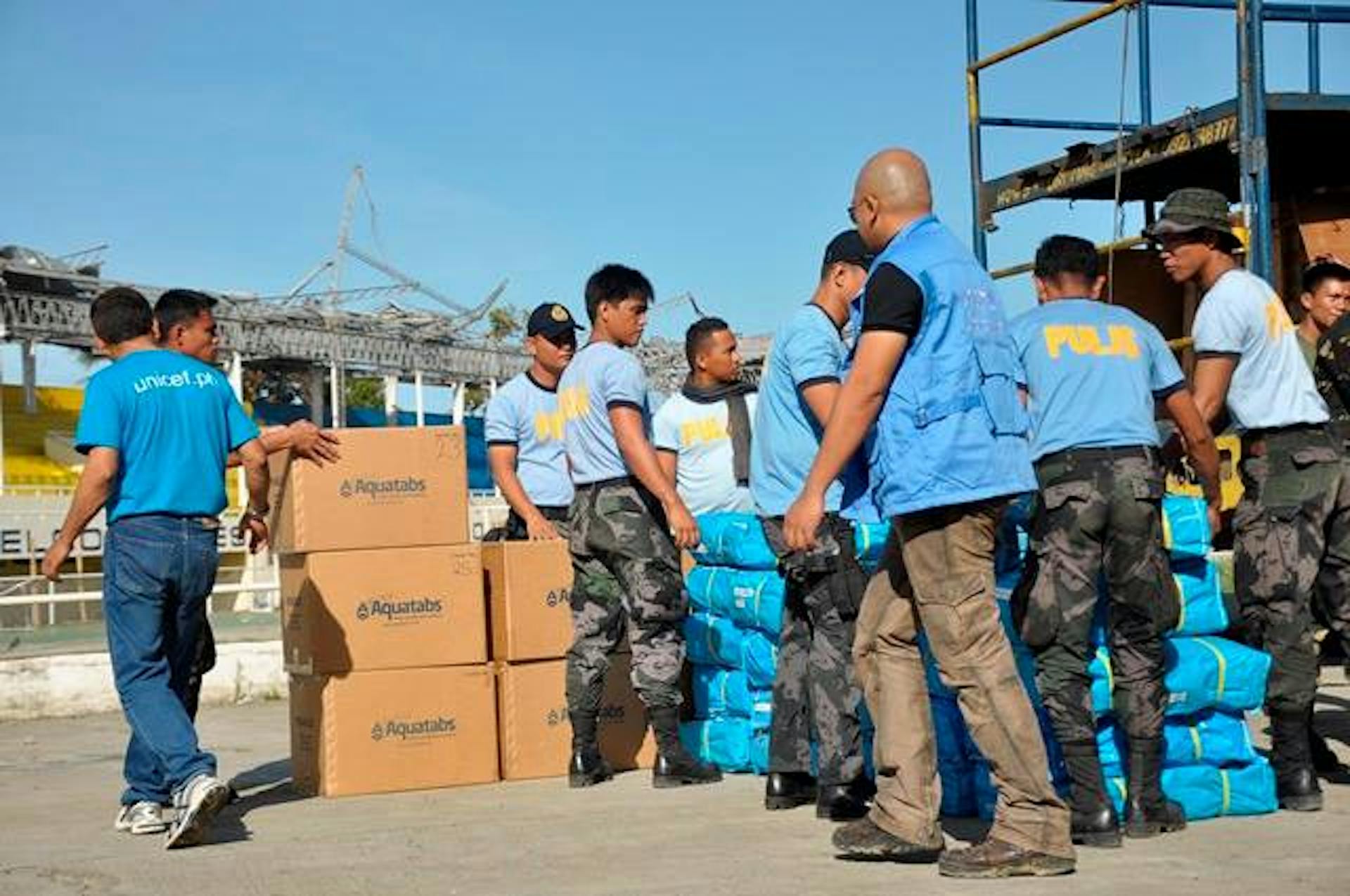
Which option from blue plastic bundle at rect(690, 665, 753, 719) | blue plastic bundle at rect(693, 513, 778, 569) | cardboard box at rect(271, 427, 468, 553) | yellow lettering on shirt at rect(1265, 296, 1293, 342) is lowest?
blue plastic bundle at rect(690, 665, 753, 719)

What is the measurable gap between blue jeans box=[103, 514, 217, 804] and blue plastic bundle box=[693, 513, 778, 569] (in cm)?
197

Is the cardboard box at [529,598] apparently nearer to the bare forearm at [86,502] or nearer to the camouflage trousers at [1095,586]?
the bare forearm at [86,502]

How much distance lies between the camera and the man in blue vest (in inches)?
200

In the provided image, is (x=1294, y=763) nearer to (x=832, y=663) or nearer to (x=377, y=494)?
(x=832, y=663)

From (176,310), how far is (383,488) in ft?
3.61

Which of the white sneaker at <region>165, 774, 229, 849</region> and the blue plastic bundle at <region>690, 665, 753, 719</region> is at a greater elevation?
the blue plastic bundle at <region>690, 665, 753, 719</region>

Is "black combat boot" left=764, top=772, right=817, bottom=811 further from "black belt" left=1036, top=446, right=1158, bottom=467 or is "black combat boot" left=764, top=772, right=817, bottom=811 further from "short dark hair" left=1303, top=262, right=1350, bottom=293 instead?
"short dark hair" left=1303, top=262, right=1350, bottom=293

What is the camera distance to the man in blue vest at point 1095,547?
16.7ft

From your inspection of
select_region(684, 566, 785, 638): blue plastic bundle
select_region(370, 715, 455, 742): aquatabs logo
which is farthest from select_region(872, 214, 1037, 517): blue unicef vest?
select_region(370, 715, 455, 742): aquatabs logo

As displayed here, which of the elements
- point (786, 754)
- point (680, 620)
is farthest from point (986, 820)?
point (680, 620)

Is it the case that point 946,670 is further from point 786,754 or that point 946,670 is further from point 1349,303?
point 1349,303

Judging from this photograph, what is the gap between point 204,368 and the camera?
6398 mm

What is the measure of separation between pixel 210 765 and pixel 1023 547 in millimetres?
2914

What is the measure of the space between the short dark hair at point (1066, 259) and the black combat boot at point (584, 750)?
8.50 ft
